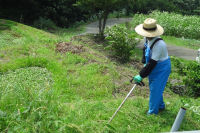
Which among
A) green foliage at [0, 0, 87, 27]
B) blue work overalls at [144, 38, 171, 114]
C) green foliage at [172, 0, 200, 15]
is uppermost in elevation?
blue work overalls at [144, 38, 171, 114]

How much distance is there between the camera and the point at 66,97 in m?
4.56

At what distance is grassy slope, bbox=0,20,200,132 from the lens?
287 cm

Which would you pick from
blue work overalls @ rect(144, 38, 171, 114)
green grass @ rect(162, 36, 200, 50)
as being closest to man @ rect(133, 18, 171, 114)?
blue work overalls @ rect(144, 38, 171, 114)

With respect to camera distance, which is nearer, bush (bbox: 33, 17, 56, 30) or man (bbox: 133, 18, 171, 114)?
man (bbox: 133, 18, 171, 114)

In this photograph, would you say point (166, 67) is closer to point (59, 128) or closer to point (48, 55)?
point (59, 128)

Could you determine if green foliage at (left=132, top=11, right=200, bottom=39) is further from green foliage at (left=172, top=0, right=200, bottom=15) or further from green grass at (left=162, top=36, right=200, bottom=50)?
green foliage at (left=172, top=0, right=200, bottom=15)

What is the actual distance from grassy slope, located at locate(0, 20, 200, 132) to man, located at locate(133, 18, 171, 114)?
14.7 inches

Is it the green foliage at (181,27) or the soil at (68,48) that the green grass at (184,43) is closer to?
the green foliage at (181,27)

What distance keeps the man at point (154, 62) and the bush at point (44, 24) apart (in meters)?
12.1

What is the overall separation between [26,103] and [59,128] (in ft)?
2.33

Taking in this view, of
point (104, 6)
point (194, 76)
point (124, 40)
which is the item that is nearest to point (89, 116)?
point (194, 76)

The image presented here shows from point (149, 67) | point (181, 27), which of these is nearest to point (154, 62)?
point (149, 67)

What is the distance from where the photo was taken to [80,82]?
17.1 ft

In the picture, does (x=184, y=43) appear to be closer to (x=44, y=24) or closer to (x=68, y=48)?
(x=68, y=48)
